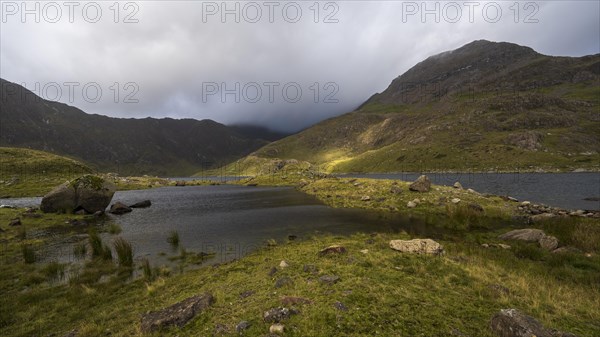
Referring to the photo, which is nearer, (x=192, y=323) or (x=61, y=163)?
(x=192, y=323)

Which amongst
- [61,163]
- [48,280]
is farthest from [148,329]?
[61,163]

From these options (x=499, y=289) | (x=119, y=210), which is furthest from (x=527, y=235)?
(x=119, y=210)

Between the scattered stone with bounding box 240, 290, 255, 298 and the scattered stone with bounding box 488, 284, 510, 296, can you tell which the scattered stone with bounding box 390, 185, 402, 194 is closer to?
the scattered stone with bounding box 488, 284, 510, 296

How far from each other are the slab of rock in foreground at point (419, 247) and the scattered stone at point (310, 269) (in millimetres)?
7799

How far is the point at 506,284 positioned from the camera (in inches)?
536

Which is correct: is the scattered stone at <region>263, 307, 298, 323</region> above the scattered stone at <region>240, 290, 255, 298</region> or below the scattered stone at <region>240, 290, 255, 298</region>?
above

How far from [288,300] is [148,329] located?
18.7 feet

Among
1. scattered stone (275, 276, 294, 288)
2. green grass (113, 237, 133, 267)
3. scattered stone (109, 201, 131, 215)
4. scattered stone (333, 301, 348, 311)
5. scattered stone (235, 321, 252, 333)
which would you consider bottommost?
scattered stone (109, 201, 131, 215)

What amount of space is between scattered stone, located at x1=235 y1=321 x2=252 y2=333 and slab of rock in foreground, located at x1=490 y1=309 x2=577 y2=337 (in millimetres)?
8575

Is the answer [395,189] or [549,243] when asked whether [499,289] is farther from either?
[395,189]

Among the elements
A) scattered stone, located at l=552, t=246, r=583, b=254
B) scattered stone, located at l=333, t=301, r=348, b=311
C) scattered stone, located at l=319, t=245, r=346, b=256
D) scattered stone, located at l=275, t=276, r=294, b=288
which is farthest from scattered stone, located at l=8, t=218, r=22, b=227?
scattered stone, located at l=552, t=246, r=583, b=254

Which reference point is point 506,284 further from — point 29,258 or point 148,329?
point 29,258

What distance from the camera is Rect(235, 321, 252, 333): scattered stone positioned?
31.1 feet

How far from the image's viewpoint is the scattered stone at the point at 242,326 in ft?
31.1
